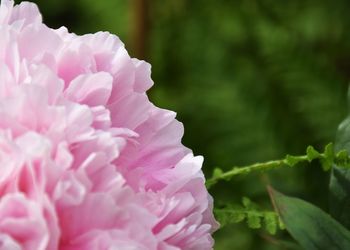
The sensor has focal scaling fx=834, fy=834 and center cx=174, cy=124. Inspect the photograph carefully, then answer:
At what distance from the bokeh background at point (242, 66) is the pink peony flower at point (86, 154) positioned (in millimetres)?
618

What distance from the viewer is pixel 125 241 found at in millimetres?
351

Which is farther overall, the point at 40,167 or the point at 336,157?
the point at 336,157

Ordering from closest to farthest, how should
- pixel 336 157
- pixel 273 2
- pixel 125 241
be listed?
1. pixel 125 241
2. pixel 336 157
3. pixel 273 2

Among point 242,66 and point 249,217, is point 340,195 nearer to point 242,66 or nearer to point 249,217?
point 249,217

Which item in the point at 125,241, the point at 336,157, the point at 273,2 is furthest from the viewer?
the point at 273,2

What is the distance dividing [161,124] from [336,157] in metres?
0.11

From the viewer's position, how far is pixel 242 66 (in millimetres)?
1187

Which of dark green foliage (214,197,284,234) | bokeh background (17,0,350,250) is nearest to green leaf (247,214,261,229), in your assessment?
dark green foliage (214,197,284,234)

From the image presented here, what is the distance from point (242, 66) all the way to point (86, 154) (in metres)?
0.84

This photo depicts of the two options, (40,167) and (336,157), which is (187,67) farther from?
(40,167)

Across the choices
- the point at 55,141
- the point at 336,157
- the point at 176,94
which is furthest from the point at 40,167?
the point at 176,94

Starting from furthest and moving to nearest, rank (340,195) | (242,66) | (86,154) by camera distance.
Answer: (242,66) → (340,195) → (86,154)

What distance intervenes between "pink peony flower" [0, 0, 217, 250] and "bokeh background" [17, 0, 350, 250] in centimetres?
62

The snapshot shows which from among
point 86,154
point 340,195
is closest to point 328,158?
point 340,195
